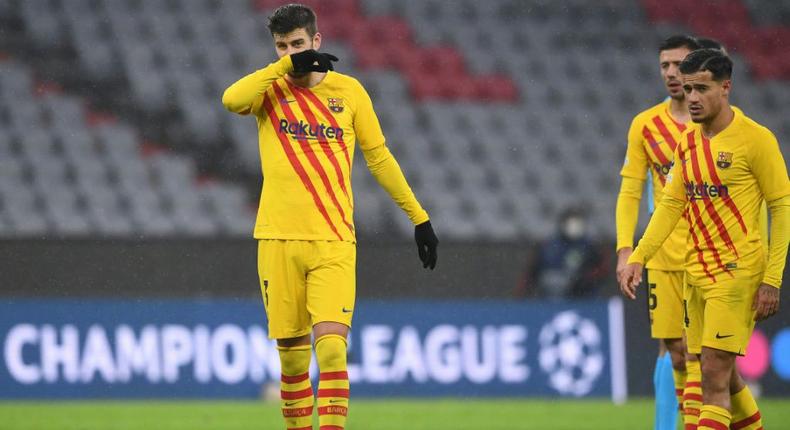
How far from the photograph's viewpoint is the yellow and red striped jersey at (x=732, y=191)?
5.67 metres

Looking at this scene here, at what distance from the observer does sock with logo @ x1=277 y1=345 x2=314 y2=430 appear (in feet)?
19.8

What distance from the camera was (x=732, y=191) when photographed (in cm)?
574

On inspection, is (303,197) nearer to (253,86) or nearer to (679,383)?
(253,86)

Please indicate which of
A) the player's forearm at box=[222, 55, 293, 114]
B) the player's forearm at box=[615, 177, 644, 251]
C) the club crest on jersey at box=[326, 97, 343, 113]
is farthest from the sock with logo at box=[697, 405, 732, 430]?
the player's forearm at box=[222, 55, 293, 114]

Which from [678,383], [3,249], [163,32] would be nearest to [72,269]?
[3,249]

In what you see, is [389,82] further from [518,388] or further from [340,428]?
[340,428]

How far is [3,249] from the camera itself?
1140 centimetres

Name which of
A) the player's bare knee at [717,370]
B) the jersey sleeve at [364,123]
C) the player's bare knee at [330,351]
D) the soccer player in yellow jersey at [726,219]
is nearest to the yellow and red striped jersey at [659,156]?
the soccer player in yellow jersey at [726,219]

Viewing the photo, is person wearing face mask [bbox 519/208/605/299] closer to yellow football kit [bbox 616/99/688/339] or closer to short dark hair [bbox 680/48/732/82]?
yellow football kit [bbox 616/99/688/339]

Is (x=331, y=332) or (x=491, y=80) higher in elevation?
(x=491, y=80)

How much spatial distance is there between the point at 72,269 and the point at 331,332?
6202 millimetres

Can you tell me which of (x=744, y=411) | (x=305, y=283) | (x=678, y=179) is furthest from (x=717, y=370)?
(x=305, y=283)

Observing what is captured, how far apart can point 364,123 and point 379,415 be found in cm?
428

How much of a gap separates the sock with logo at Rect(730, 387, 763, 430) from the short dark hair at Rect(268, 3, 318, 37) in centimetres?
252
